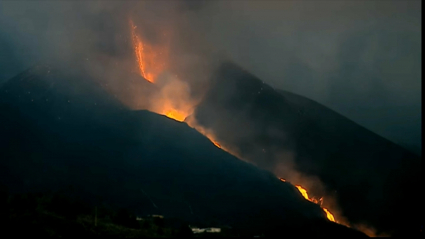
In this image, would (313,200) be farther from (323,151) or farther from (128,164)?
(128,164)

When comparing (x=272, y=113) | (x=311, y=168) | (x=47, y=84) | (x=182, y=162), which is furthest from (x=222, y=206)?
(x=47, y=84)

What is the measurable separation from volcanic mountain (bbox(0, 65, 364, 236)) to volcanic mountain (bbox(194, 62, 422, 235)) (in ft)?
47.8

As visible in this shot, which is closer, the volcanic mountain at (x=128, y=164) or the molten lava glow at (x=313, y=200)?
the volcanic mountain at (x=128, y=164)

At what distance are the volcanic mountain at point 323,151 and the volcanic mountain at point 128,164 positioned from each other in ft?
47.8

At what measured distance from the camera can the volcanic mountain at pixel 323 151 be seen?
94.9 m

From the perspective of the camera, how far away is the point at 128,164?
8050 cm

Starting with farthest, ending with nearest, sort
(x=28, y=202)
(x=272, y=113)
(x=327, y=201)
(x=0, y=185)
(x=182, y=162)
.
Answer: (x=272, y=113) → (x=327, y=201) → (x=182, y=162) → (x=0, y=185) → (x=28, y=202)

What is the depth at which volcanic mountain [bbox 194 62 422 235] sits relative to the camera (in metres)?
94.9

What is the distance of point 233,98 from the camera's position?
110 metres

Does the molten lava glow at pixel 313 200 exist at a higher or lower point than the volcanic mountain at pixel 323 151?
lower

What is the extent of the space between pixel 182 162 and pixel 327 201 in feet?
107

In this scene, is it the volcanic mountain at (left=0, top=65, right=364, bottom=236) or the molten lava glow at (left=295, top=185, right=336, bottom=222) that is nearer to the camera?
the volcanic mountain at (left=0, top=65, right=364, bottom=236)

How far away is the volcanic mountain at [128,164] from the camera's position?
2611 inches

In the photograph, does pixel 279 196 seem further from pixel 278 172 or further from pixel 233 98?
pixel 233 98
